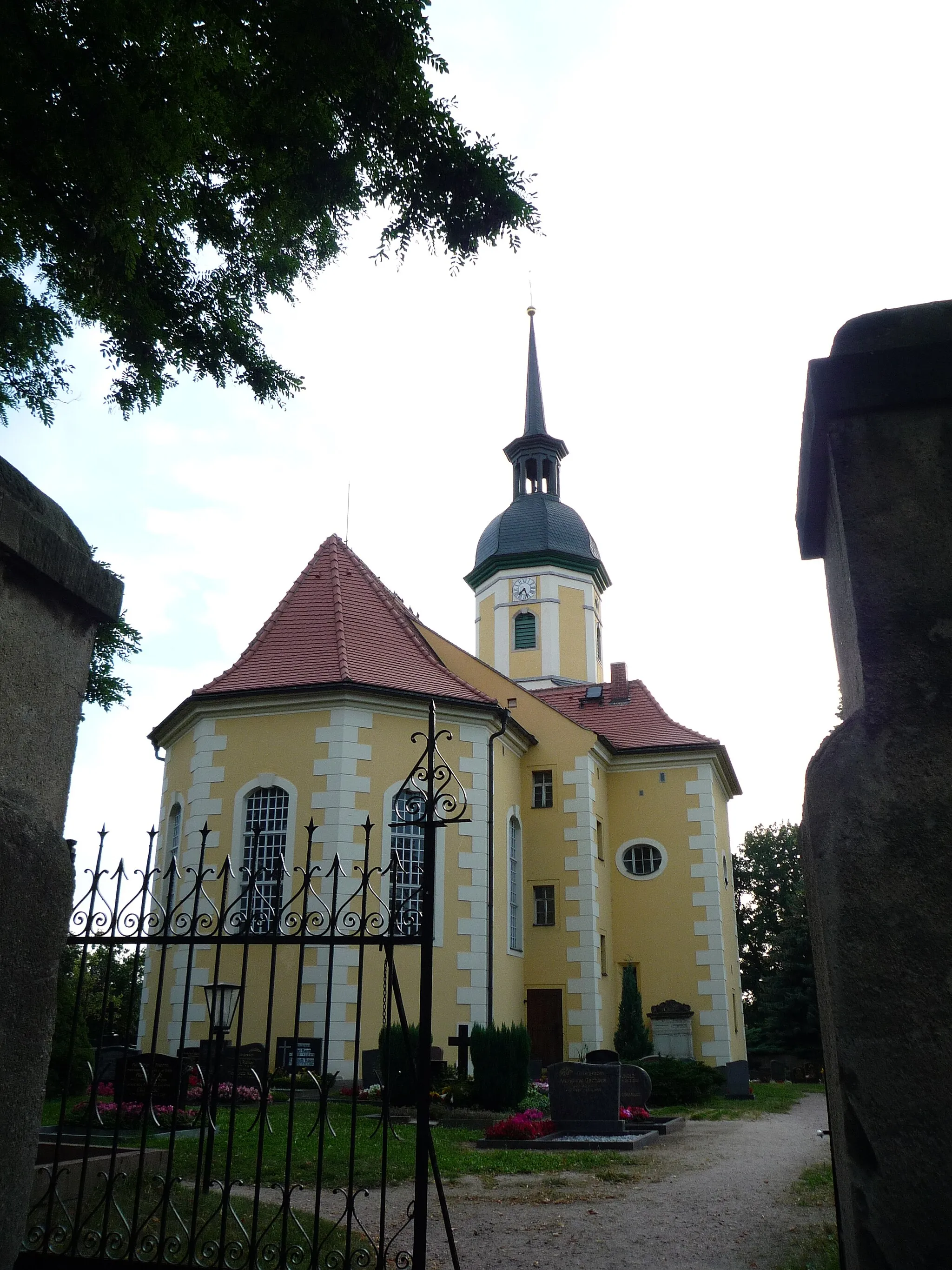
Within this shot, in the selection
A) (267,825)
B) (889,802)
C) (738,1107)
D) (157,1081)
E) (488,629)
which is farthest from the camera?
(488,629)

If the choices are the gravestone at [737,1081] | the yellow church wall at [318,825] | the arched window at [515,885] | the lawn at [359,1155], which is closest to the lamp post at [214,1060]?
the lawn at [359,1155]

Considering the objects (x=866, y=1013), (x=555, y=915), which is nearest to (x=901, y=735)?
(x=866, y=1013)

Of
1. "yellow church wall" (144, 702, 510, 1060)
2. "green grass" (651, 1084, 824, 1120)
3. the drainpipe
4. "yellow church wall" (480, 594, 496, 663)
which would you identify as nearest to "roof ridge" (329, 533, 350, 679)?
"yellow church wall" (144, 702, 510, 1060)

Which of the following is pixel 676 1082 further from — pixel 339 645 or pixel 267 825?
pixel 339 645

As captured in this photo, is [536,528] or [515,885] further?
[536,528]

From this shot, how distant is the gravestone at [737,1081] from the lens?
23500 millimetres

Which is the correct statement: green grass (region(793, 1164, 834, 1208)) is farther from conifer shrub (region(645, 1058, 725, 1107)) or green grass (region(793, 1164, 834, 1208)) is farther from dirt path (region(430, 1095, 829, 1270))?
conifer shrub (region(645, 1058, 725, 1107))

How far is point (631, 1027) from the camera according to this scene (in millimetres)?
24125

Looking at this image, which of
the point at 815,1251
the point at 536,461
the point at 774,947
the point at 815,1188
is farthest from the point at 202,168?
the point at 774,947

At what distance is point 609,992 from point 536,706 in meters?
7.39

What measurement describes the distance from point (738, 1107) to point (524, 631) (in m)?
18.1

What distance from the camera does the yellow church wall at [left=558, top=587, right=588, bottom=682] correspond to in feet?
113

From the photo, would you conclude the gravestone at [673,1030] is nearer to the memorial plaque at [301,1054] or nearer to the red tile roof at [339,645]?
the red tile roof at [339,645]

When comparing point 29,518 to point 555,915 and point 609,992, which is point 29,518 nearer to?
point 555,915
